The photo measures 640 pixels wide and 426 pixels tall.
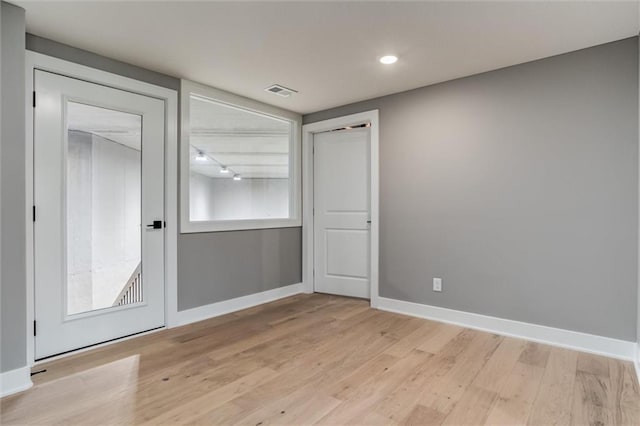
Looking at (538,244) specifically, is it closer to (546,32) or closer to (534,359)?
(534,359)

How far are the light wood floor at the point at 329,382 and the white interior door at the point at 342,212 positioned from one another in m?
1.25

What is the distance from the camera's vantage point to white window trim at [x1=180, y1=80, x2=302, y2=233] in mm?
3338

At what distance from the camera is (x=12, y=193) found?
6.99ft

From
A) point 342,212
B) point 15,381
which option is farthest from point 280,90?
point 15,381

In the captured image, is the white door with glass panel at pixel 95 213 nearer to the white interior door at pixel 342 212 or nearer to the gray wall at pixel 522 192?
the white interior door at pixel 342 212

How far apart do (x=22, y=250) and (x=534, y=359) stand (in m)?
3.54

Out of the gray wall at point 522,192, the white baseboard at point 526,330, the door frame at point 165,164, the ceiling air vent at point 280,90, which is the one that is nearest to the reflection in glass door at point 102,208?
the door frame at point 165,164

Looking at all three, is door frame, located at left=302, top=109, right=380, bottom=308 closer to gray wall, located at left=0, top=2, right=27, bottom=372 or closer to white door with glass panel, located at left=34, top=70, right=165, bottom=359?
white door with glass panel, located at left=34, top=70, right=165, bottom=359

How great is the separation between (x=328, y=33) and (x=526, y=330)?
2.85 metres

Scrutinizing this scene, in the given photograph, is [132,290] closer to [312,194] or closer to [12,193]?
[12,193]

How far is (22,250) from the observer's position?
2178mm

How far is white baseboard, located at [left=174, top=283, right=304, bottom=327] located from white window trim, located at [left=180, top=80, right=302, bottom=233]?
0.78 metres

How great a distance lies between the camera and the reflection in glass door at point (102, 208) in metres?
2.68

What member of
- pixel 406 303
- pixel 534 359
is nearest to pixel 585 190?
pixel 534 359
